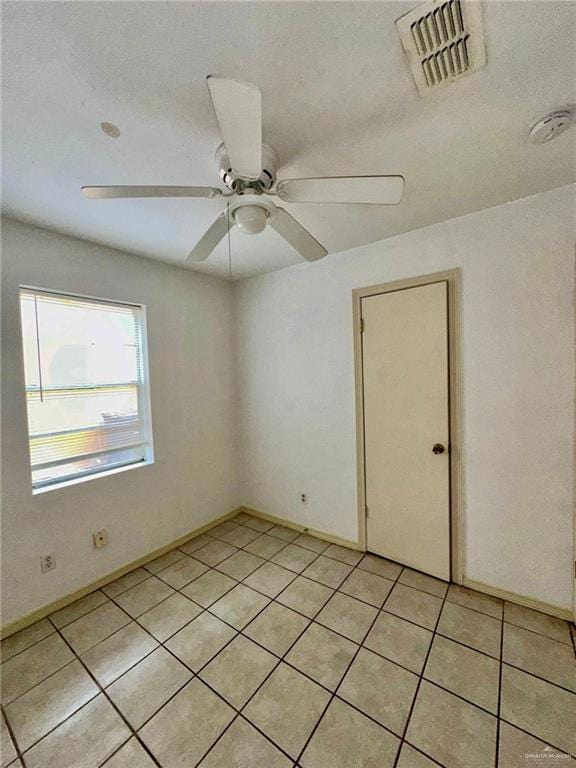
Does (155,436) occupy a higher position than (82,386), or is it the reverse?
(82,386)

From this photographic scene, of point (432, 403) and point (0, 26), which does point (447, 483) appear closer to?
point (432, 403)

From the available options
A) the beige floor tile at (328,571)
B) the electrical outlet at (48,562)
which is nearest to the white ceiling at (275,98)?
the electrical outlet at (48,562)

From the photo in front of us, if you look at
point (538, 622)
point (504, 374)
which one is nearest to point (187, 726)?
point (538, 622)

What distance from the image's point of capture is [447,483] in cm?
202

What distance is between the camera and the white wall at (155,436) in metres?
1.77

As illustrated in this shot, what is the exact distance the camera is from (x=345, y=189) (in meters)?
1.05

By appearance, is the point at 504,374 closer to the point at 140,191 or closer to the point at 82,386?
the point at 140,191

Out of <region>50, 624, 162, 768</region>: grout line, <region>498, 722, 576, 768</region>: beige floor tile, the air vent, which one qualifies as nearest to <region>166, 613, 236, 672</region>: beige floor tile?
<region>50, 624, 162, 768</region>: grout line

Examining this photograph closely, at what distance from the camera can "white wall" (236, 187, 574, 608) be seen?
167 cm

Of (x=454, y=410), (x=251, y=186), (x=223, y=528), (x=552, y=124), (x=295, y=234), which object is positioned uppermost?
(x=552, y=124)

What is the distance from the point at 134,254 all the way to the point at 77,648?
101 inches

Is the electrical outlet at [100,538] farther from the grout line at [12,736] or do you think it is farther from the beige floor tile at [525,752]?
the beige floor tile at [525,752]

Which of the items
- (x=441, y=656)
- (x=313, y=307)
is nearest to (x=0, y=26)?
(x=313, y=307)

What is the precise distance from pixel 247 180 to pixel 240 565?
8.17 feet
